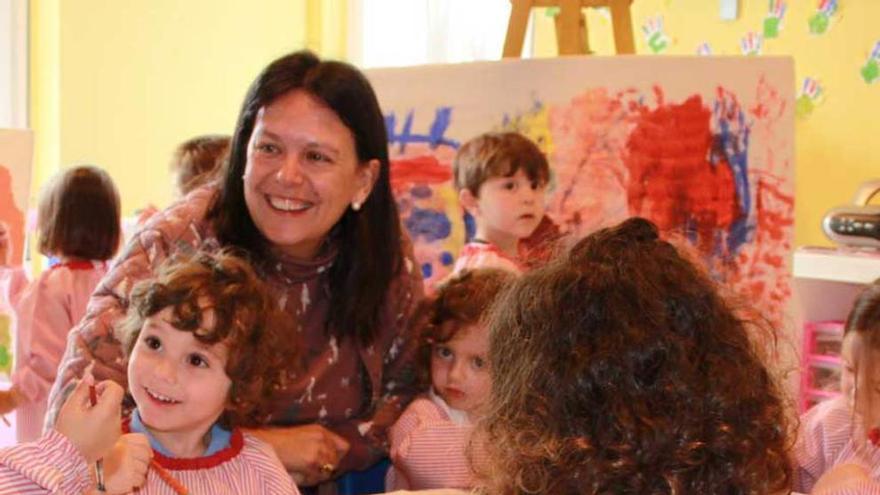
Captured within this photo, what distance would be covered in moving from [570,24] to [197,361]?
1.35m

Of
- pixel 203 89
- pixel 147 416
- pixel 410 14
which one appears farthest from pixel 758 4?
pixel 147 416

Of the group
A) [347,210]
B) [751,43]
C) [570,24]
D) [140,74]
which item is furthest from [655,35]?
[347,210]

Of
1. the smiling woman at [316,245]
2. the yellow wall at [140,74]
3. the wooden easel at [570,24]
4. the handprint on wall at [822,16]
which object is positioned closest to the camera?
the smiling woman at [316,245]

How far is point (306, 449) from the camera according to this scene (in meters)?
1.87

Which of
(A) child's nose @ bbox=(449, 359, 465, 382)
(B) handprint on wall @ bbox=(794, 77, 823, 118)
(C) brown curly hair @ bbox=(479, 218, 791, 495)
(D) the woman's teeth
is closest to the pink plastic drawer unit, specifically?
(B) handprint on wall @ bbox=(794, 77, 823, 118)

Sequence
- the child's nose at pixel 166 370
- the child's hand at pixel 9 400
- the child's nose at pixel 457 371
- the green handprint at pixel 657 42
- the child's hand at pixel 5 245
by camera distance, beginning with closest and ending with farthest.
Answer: the child's nose at pixel 166 370 < the child's nose at pixel 457 371 < the child's hand at pixel 9 400 < the child's hand at pixel 5 245 < the green handprint at pixel 657 42

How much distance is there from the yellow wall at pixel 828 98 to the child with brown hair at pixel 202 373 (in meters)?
3.14

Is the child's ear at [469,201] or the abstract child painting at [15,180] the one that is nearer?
the child's ear at [469,201]

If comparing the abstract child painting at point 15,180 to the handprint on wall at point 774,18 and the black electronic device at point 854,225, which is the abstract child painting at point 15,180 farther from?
Result: the handprint on wall at point 774,18

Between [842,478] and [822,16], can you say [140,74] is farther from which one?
[842,478]

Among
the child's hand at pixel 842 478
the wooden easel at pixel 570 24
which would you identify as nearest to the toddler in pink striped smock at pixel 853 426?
the child's hand at pixel 842 478

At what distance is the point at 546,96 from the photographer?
2605 millimetres

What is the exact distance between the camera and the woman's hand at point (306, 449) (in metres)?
1.85

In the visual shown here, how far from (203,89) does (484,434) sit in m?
5.13
